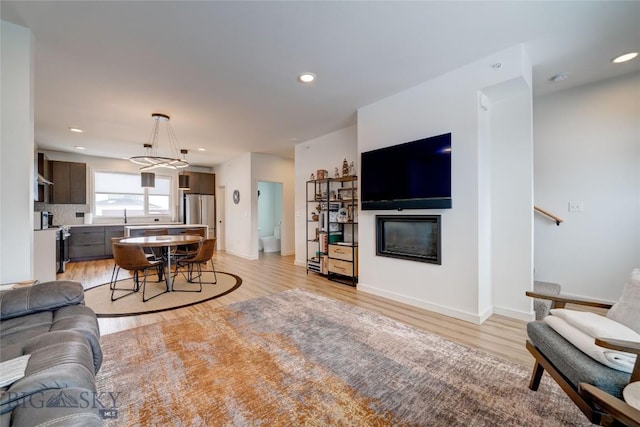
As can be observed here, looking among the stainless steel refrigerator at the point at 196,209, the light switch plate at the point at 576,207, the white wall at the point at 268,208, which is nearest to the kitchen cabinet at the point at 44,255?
the stainless steel refrigerator at the point at 196,209

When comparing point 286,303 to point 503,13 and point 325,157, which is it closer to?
point 325,157

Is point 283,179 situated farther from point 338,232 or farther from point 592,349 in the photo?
point 592,349

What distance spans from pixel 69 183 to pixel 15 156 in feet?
19.0

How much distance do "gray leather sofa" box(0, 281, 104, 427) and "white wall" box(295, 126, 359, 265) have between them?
389cm

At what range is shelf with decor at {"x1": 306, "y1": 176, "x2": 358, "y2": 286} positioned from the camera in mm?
4273

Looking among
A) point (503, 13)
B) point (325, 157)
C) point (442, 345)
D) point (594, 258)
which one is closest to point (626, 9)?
Answer: point (503, 13)

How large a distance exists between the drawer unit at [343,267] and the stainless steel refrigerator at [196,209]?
4.49 metres

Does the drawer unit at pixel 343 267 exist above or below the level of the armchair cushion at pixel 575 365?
below

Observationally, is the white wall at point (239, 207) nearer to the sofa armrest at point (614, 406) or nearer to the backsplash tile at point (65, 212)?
the backsplash tile at point (65, 212)

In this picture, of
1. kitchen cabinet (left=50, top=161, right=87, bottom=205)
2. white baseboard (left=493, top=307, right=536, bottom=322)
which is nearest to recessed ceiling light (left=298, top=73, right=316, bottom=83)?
white baseboard (left=493, top=307, right=536, bottom=322)

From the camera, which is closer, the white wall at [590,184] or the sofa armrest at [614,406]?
the sofa armrest at [614,406]

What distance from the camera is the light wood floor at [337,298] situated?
91.1 inches

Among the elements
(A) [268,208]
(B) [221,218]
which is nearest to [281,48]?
(B) [221,218]

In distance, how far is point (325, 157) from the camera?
17.1ft
